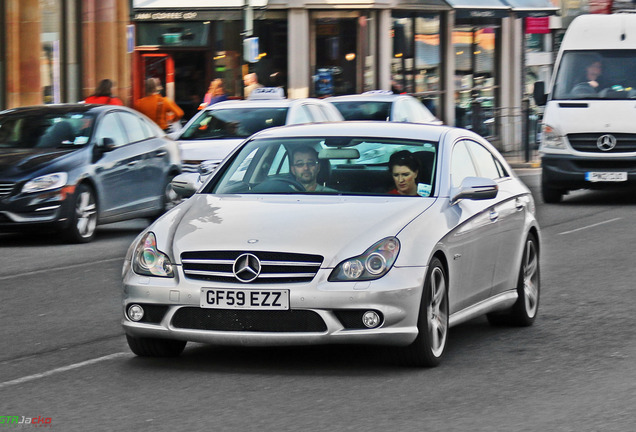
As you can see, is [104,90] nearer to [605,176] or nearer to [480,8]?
[605,176]

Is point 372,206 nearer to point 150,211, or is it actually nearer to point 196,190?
point 196,190

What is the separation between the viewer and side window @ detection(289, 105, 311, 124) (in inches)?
757

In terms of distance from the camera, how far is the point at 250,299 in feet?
24.5

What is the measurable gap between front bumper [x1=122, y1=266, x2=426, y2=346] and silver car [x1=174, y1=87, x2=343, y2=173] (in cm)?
1068

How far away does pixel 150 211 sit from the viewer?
1747 cm

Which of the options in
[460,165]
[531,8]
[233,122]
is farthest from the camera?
[531,8]

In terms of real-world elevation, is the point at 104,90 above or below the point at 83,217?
above

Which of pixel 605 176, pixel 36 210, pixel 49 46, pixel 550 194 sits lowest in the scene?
pixel 550 194

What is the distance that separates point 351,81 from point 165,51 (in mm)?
4435

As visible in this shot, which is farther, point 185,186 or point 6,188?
point 6,188

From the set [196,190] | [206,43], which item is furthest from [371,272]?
[206,43]

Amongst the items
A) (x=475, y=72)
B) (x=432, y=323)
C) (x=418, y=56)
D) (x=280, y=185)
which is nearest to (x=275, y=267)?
(x=432, y=323)

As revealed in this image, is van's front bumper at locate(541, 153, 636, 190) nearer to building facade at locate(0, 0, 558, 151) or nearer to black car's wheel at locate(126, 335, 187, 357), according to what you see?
building facade at locate(0, 0, 558, 151)

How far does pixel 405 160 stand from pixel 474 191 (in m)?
0.47
